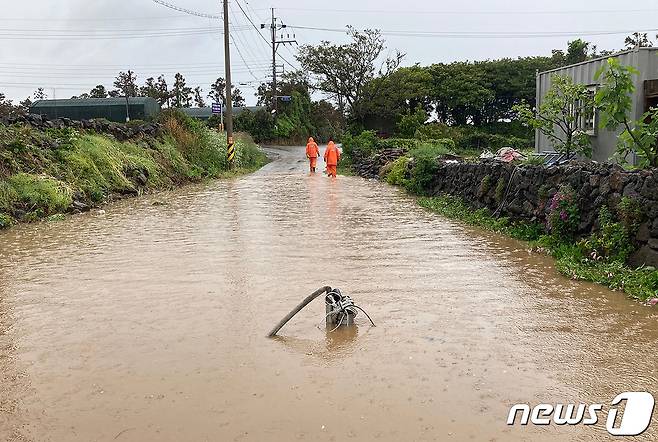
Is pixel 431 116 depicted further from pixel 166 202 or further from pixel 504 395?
pixel 504 395

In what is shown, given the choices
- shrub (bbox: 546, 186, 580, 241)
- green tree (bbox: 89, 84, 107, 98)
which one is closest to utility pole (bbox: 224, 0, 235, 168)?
shrub (bbox: 546, 186, 580, 241)

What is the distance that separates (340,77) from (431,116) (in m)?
7.38

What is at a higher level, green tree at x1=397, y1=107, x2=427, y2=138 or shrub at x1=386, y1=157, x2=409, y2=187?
green tree at x1=397, y1=107, x2=427, y2=138

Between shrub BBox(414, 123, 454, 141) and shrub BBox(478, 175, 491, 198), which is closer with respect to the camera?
shrub BBox(478, 175, 491, 198)

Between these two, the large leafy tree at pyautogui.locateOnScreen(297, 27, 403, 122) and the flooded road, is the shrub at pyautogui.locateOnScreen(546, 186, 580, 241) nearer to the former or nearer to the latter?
the flooded road

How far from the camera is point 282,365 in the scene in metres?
4.96

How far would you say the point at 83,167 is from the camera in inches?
684

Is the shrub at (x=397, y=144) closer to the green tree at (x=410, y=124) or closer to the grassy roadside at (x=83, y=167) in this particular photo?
the green tree at (x=410, y=124)

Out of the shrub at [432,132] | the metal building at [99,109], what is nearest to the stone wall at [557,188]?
the shrub at [432,132]

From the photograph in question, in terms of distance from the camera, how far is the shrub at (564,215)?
8.86 metres

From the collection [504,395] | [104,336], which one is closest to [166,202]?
[104,336]

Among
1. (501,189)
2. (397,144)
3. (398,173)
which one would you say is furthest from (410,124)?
(501,189)

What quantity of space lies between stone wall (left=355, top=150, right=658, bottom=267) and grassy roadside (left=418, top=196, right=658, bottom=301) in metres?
0.21

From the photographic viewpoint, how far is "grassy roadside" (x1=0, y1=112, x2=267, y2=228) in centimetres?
1395
